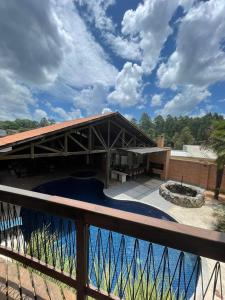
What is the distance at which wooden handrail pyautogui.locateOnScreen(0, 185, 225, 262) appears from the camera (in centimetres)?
107

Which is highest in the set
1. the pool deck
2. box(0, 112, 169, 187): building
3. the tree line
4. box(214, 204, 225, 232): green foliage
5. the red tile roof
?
the tree line

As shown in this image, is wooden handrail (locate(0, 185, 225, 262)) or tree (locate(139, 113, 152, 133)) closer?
wooden handrail (locate(0, 185, 225, 262))

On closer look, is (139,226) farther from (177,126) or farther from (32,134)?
(177,126)

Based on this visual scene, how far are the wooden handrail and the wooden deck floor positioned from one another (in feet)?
4.16

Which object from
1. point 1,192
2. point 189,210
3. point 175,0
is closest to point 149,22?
point 175,0

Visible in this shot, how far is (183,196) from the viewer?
11477mm

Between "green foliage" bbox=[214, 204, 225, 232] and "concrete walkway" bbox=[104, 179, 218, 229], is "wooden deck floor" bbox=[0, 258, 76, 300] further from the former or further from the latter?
"green foliage" bbox=[214, 204, 225, 232]

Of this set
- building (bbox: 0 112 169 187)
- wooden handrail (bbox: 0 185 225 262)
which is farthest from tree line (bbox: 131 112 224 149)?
wooden handrail (bbox: 0 185 225 262)

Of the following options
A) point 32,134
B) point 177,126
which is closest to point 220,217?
point 32,134

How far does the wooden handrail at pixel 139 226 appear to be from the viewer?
1.07 m

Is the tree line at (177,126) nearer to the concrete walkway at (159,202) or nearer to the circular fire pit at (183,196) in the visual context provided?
the circular fire pit at (183,196)

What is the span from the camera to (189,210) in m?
10.7

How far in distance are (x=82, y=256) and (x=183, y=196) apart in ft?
37.0

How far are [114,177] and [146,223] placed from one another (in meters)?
15.4
